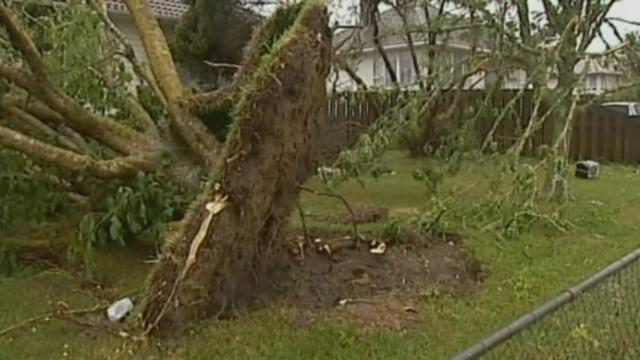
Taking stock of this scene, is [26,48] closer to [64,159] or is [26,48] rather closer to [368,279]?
[64,159]

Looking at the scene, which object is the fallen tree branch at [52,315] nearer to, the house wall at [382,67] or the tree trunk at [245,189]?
the tree trunk at [245,189]

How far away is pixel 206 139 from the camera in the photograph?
5945mm

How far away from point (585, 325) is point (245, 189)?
217 cm

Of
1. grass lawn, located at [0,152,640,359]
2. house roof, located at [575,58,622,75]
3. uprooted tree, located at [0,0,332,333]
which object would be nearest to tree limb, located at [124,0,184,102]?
uprooted tree, located at [0,0,332,333]

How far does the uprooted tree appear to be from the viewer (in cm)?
475

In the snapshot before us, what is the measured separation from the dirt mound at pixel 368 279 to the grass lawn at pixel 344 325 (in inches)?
5.7

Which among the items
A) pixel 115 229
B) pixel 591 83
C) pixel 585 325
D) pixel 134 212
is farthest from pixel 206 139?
pixel 591 83

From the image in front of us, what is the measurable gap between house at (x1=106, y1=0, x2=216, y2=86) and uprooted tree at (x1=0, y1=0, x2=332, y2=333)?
8000 mm

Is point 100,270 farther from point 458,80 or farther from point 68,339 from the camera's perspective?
point 458,80

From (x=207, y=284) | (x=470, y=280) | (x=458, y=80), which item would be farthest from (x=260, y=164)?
(x=458, y=80)

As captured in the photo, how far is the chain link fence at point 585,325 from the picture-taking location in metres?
2.80

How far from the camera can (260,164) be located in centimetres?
495

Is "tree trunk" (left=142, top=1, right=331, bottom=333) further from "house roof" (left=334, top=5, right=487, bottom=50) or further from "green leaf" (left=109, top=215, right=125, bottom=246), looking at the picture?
"house roof" (left=334, top=5, right=487, bottom=50)

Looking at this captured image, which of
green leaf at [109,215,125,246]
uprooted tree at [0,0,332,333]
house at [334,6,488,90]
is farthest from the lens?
house at [334,6,488,90]
